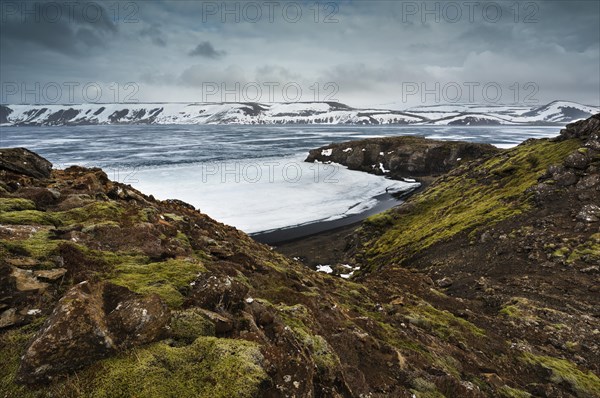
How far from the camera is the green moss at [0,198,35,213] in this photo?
11.9 m

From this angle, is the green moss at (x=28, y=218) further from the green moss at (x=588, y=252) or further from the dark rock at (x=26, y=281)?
the green moss at (x=588, y=252)

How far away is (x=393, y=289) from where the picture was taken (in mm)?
17625

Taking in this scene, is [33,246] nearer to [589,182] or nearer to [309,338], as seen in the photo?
[309,338]

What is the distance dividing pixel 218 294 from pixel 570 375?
11748 millimetres

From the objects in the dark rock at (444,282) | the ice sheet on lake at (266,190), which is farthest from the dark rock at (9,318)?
the ice sheet on lake at (266,190)

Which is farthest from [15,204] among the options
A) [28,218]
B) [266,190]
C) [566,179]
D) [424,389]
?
[266,190]

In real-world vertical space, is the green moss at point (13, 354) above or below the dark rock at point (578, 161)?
below

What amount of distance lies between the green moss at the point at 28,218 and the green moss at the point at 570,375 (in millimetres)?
17235

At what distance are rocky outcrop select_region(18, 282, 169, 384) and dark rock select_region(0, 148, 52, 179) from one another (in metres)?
14.5

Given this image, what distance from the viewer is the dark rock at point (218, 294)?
25.5 feet

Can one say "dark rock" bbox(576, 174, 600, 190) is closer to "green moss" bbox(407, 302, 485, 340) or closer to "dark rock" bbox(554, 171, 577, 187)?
"dark rock" bbox(554, 171, 577, 187)

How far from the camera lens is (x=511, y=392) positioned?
9273mm

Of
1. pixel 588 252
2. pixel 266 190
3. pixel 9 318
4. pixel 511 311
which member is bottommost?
pixel 511 311

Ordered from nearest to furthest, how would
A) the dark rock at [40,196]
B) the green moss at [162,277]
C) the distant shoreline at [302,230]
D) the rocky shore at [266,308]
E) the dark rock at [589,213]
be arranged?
the rocky shore at [266,308] < the green moss at [162,277] < the dark rock at [40,196] < the dark rock at [589,213] < the distant shoreline at [302,230]
